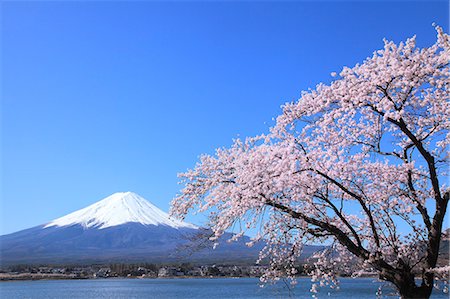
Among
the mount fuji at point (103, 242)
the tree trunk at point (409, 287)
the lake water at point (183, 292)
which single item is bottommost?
the lake water at point (183, 292)

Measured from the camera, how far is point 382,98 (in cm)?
750

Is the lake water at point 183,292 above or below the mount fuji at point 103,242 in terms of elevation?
below

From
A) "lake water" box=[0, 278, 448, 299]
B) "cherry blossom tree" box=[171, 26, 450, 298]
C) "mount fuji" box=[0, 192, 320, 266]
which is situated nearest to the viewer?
"cherry blossom tree" box=[171, 26, 450, 298]

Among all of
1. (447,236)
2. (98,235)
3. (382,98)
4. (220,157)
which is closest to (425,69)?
(382,98)

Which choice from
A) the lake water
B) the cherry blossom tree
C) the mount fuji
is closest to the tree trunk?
the cherry blossom tree

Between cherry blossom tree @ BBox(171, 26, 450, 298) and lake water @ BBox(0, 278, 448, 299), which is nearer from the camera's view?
cherry blossom tree @ BBox(171, 26, 450, 298)

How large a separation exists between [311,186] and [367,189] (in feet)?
4.34

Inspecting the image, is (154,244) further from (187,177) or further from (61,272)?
(187,177)

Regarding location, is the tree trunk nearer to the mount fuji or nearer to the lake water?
the lake water

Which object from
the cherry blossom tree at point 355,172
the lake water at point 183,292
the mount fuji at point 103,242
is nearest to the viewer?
the cherry blossom tree at point 355,172

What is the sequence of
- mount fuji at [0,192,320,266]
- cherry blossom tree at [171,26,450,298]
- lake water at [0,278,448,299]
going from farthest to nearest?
mount fuji at [0,192,320,266]
lake water at [0,278,448,299]
cherry blossom tree at [171,26,450,298]

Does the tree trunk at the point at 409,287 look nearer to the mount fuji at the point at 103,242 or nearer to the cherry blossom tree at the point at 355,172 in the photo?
the cherry blossom tree at the point at 355,172

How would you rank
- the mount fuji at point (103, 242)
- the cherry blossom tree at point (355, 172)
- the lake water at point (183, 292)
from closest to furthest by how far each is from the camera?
1. the cherry blossom tree at point (355, 172)
2. the lake water at point (183, 292)
3. the mount fuji at point (103, 242)

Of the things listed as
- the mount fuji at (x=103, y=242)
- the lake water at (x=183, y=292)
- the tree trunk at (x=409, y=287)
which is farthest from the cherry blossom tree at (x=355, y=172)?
the mount fuji at (x=103, y=242)
